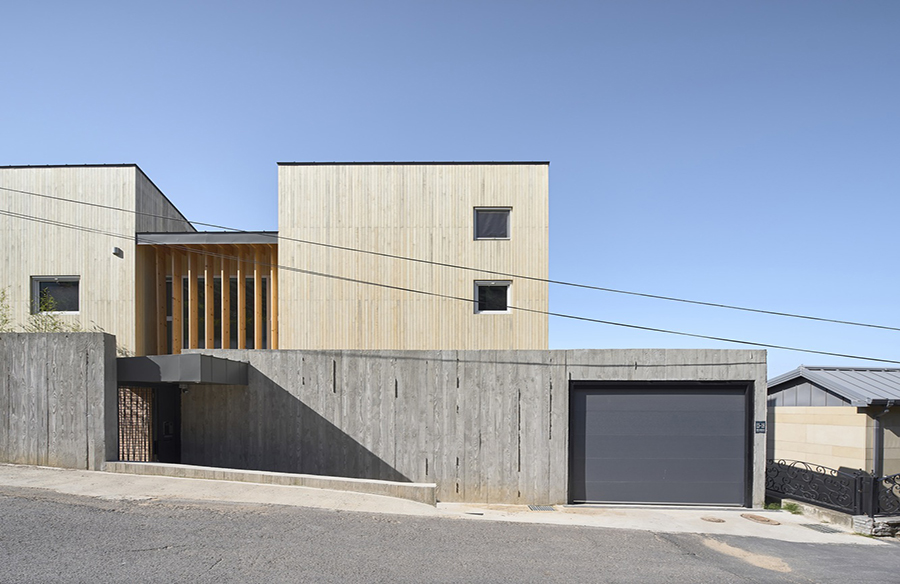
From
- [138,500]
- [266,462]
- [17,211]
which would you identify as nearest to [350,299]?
[266,462]

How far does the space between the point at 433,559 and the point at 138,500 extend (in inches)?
182

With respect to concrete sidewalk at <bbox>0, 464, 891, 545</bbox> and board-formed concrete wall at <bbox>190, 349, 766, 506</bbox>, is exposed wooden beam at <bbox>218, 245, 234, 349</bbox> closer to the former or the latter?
board-formed concrete wall at <bbox>190, 349, 766, 506</bbox>

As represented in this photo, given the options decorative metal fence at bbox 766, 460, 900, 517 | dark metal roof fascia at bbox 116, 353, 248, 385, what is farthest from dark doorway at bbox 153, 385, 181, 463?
decorative metal fence at bbox 766, 460, 900, 517

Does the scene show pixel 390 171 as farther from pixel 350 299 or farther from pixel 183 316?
pixel 183 316

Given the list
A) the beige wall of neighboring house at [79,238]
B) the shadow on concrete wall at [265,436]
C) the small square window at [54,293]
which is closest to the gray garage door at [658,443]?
the shadow on concrete wall at [265,436]

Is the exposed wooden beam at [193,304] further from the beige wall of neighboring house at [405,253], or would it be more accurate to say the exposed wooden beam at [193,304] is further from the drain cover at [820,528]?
the drain cover at [820,528]

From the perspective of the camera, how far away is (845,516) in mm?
10641

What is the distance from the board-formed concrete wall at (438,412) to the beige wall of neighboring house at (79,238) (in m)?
4.01

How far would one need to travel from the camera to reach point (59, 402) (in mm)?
10852

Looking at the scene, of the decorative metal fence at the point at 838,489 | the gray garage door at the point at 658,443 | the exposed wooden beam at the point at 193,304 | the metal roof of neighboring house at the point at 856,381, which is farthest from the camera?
the exposed wooden beam at the point at 193,304

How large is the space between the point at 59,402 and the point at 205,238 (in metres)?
5.41

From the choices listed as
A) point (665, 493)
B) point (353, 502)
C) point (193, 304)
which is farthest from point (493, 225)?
point (353, 502)

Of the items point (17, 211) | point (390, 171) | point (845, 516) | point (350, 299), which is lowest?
point (845, 516)

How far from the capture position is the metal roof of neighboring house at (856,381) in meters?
12.1
